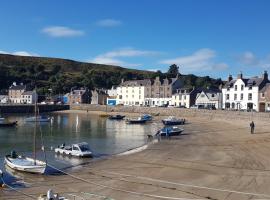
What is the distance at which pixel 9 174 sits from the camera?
33344 millimetres

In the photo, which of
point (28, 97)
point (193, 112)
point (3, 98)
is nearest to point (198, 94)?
point (193, 112)

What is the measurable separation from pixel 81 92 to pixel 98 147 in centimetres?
11485

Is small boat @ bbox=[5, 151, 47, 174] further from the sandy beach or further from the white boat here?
the sandy beach

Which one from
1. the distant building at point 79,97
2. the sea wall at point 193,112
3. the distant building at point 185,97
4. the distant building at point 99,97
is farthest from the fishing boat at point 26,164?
the distant building at point 79,97

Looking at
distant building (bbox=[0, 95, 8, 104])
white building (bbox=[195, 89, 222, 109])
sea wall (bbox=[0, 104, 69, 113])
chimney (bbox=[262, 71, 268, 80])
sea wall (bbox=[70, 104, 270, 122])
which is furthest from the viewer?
distant building (bbox=[0, 95, 8, 104])

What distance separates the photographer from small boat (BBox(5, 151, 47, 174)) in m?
33.2

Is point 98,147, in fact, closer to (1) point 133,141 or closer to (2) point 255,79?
(1) point 133,141

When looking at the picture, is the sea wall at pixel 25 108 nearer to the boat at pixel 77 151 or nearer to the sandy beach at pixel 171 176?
the boat at pixel 77 151

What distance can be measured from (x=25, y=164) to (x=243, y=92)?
7599 cm

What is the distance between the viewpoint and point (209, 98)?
389 feet

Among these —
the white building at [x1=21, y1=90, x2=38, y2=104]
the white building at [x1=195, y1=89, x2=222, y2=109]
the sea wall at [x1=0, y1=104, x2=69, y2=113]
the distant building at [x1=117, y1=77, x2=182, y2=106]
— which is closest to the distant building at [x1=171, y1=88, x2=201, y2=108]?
the white building at [x1=195, y1=89, x2=222, y2=109]

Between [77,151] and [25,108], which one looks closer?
[77,151]

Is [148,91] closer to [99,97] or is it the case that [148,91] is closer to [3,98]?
[99,97]

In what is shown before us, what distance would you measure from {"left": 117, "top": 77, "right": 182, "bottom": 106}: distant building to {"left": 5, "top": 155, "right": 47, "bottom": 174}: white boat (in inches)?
3975
